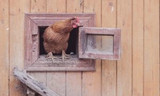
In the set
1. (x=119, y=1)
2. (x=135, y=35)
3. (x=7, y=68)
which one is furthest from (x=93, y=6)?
(x=7, y=68)

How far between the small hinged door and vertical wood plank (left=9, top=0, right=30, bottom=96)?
339mm

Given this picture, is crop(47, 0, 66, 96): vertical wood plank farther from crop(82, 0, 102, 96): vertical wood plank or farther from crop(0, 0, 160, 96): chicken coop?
crop(82, 0, 102, 96): vertical wood plank

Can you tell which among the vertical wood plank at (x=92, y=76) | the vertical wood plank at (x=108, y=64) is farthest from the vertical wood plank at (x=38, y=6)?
the vertical wood plank at (x=108, y=64)

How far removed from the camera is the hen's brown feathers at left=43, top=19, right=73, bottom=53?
1.94 m

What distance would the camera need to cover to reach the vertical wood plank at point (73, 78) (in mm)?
2053

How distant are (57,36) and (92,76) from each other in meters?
0.31

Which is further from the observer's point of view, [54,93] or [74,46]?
[74,46]

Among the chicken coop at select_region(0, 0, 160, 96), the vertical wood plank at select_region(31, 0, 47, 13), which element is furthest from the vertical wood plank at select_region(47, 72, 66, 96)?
the vertical wood plank at select_region(31, 0, 47, 13)

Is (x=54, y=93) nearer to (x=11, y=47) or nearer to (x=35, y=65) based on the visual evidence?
(x=35, y=65)

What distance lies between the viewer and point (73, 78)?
2.05m

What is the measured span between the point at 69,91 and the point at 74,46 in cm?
39

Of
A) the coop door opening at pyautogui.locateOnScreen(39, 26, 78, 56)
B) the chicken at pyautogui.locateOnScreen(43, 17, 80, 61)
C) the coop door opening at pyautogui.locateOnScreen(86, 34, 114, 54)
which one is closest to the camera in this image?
the chicken at pyautogui.locateOnScreen(43, 17, 80, 61)

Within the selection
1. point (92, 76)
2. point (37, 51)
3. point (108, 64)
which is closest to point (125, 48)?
point (108, 64)

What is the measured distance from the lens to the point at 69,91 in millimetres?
2053
